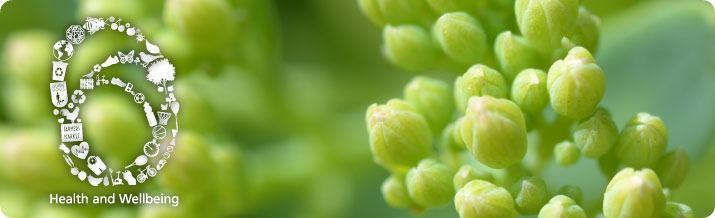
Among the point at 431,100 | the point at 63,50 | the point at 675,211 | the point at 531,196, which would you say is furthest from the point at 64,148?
the point at 675,211

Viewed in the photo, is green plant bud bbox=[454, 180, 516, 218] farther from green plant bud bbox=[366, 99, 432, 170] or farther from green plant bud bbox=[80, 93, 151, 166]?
green plant bud bbox=[80, 93, 151, 166]

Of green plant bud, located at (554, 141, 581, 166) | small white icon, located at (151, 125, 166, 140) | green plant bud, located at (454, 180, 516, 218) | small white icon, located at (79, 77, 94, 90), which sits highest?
small white icon, located at (79, 77, 94, 90)

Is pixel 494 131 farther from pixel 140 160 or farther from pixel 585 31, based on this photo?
pixel 140 160

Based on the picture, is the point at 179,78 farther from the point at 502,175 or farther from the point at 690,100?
the point at 690,100

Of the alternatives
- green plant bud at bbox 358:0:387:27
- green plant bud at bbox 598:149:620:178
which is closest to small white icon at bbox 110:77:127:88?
green plant bud at bbox 358:0:387:27

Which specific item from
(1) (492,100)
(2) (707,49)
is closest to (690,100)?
(2) (707,49)

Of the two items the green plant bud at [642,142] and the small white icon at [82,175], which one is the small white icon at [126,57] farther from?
the green plant bud at [642,142]
